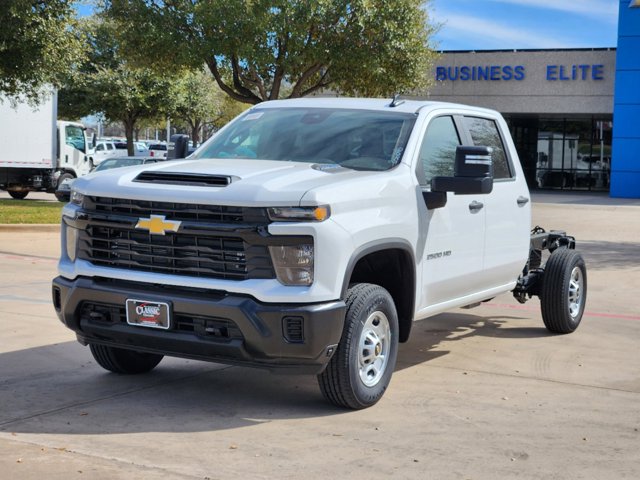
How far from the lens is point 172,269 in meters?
5.75

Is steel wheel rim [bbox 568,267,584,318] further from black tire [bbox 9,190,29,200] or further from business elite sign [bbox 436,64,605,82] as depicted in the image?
business elite sign [bbox 436,64,605,82]

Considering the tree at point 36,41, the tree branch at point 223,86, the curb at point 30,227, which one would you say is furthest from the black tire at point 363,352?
the tree branch at point 223,86

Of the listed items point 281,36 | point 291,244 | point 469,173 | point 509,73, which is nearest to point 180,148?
point 469,173

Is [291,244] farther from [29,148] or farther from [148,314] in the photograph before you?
[29,148]

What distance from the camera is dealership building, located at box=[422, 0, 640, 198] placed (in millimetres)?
40344

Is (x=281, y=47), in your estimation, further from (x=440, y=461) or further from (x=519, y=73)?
(x=440, y=461)

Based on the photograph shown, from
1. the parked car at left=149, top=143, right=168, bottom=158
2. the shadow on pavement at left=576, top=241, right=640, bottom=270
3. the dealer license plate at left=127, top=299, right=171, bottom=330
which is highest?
the parked car at left=149, top=143, right=168, bottom=158

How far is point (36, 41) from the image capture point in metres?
21.0

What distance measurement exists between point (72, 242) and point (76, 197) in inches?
11.3

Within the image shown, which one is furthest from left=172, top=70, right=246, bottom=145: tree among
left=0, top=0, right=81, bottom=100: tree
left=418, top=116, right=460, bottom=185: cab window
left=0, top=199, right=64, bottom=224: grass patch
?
left=418, top=116, right=460, bottom=185: cab window

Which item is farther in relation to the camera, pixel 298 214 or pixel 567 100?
pixel 567 100

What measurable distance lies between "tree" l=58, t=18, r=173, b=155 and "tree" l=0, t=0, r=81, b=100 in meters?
20.8

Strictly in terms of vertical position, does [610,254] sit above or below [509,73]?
below

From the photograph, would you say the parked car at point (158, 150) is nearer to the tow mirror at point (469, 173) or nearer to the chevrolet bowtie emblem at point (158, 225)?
the tow mirror at point (469, 173)
